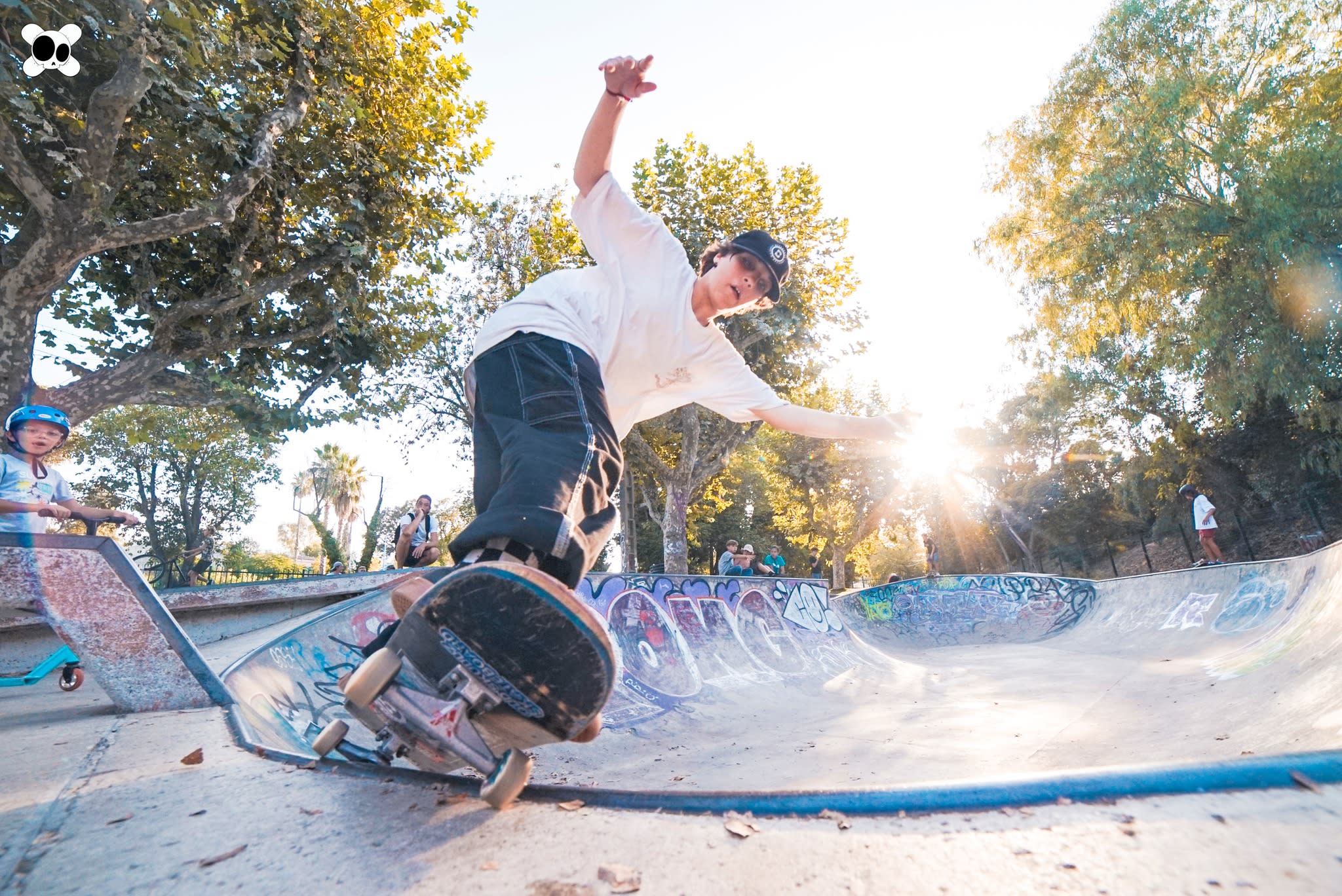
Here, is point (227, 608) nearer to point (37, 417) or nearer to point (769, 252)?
point (37, 417)

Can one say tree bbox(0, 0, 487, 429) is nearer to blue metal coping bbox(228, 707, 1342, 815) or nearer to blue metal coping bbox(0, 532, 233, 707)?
blue metal coping bbox(0, 532, 233, 707)

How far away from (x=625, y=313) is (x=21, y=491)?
12.5 ft

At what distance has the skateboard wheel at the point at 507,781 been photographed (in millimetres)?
1188

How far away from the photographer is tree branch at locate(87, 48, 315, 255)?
7.16 m

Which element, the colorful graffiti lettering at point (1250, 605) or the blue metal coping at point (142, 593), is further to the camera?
the colorful graffiti lettering at point (1250, 605)

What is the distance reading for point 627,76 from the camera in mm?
1826

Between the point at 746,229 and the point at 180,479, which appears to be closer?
the point at 746,229

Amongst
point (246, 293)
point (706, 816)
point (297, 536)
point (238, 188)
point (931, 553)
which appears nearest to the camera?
point (706, 816)

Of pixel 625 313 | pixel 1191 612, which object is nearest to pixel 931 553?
pixel 1191 612

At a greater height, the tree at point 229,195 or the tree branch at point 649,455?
the tree at point 229,195

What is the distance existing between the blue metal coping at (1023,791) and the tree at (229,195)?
7.65 m

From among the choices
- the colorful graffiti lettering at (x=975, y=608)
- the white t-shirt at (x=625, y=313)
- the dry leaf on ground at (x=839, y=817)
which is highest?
the white t-shirt at (x=625, y=313)

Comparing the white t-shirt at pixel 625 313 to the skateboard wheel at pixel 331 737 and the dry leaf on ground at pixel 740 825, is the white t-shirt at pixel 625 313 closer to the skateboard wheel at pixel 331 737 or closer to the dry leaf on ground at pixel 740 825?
the skateboard wheel at pixel 331 737

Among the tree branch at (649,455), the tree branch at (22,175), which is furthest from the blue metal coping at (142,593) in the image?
the tree branch at (649,455)
